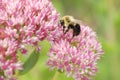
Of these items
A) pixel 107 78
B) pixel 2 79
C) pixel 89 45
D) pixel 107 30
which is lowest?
pixel 2 79

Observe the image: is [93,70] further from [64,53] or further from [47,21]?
[47,21]

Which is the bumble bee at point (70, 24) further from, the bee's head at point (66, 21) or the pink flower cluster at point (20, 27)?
the pink flower cluster at point (20, 27)

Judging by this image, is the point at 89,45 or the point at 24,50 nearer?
the point at 24,50

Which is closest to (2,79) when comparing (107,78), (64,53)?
(64,53)

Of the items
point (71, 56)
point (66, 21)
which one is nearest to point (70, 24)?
point (66, 21)

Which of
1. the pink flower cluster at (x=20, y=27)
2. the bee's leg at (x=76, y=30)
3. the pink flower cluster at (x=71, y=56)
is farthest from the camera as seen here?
→ the bee's leg at (x=76, y=30)

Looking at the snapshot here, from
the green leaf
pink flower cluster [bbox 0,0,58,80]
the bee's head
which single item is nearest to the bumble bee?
the bee's head

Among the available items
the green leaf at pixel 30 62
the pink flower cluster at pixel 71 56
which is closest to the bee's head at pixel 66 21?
the pink flower cluster at pixel 71 56
